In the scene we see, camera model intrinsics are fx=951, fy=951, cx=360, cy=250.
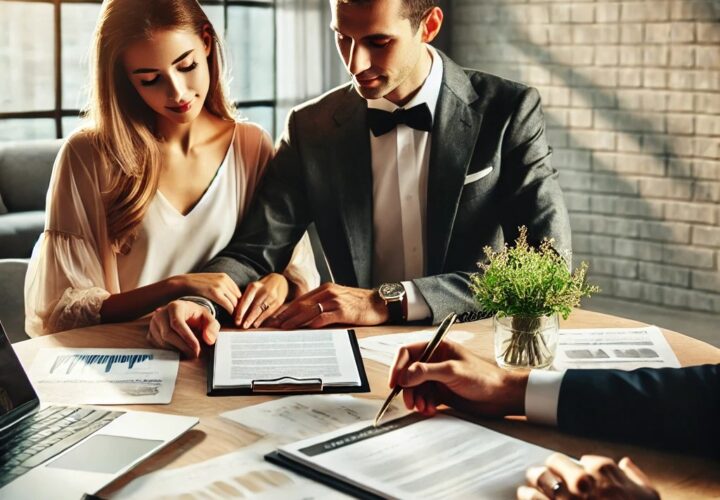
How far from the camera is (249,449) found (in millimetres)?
1342

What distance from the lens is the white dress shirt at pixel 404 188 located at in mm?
2449

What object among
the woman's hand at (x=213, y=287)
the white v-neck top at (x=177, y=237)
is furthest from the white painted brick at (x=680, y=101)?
the woman's hand at (x=213, y=287)

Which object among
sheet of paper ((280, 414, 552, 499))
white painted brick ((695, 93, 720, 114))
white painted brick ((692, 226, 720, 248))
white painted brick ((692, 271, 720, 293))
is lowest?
white painted brick ((692, 271, 720, 293))

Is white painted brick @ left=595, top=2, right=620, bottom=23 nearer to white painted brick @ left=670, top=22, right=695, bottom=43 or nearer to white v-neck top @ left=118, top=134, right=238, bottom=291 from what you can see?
white painted brick @ left=670, top=22, right=695, bottom=43

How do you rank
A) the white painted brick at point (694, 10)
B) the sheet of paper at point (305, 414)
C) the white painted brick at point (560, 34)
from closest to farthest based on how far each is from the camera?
the sheet of paper at point (305, 414) < the white painted brick at point (694, 10) < the white painted brick at point (560, 34)

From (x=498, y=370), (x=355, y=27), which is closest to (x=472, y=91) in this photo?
(x=355, y=27)

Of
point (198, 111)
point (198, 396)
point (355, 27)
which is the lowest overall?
point (198, 396)

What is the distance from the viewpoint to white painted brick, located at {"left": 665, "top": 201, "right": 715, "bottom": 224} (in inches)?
197

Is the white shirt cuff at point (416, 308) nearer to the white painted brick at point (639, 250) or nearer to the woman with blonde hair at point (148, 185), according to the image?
the woman with blonde hair at point (148, 185)

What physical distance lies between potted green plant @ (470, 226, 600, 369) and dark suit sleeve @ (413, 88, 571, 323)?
0.46m

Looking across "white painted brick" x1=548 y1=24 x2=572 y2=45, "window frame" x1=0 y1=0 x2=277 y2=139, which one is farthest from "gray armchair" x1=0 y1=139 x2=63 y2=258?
"white painted brick" x1=548 y1=24 x2=572 y2=45

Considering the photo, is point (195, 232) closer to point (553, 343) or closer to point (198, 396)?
point (198, 396)

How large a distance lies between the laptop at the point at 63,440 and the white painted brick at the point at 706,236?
13.7ft

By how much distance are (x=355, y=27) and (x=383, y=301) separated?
65 cm
